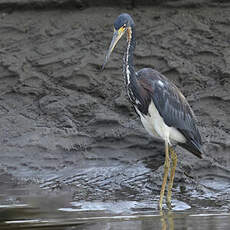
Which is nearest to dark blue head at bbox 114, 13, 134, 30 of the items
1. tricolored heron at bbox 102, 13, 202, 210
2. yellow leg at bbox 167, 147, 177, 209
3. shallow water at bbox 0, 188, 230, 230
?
tricolored heron at bbox 102, 13, 202, 210

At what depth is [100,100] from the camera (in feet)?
32.3

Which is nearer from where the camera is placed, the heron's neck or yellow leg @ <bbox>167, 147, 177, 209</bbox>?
yellow leg @ <bbox>167, 147, 177, 209</bbox>

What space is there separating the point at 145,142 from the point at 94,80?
1.55 metres

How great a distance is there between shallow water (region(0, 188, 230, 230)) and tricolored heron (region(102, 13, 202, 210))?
866 millimetres

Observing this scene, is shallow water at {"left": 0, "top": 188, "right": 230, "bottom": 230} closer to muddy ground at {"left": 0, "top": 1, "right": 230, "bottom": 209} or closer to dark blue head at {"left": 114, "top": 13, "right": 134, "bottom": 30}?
muddy ground at {"left": 0, "top": 1, "right": 230, "bottom": 209}

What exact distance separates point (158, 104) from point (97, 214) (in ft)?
6.07

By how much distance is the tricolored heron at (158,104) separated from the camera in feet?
26.1

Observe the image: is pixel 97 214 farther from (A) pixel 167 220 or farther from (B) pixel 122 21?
(B) pixel 122 21

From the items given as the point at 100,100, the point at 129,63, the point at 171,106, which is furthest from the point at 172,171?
the point at 100,100

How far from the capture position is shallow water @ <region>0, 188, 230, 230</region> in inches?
236

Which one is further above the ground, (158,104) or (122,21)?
(122,21)

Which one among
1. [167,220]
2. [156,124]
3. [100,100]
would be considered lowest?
[167,220]

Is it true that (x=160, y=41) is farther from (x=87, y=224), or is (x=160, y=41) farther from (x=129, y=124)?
(x=87, y=224)

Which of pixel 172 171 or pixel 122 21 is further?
pixel 172 171
